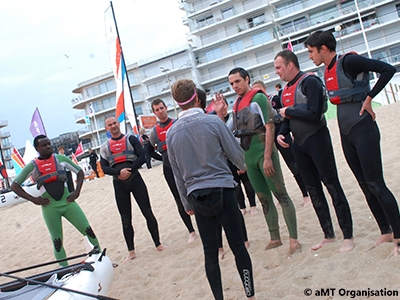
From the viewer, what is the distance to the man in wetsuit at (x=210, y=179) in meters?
3.06

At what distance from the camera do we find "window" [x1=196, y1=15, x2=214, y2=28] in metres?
57.2

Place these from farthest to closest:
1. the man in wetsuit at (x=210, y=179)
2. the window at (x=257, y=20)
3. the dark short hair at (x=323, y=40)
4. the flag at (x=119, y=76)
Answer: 1. the window at (x=257, y=20)
2. the flag at (x=119, y=76)
3. the dark short hair at (x=323, y=40)
4. the man in wetsuit at (x=210, y=179)

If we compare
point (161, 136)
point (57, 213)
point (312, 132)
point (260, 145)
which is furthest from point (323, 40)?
point (57, 213)

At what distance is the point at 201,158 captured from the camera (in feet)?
10.1

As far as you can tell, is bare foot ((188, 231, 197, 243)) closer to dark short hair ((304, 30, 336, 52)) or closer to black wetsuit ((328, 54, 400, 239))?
black wetsuit ((328, 54, 400, 239))

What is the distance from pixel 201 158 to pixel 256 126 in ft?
4.12

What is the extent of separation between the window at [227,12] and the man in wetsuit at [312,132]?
178ft

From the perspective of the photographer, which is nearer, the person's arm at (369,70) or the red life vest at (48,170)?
the person's arm at (369,70)

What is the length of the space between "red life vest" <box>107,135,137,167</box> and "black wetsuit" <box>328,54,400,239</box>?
2.96 m

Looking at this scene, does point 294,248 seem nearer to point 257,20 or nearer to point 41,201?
point 41,201

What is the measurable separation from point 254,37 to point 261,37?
0.98m

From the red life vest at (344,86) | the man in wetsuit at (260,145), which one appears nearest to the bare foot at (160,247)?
the man in wetsuit at (260,145)

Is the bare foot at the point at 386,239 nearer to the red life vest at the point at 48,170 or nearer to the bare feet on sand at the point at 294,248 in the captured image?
the bare feet on sand at the point at 294,248

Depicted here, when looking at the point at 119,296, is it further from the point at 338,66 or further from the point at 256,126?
the point at 338,66
